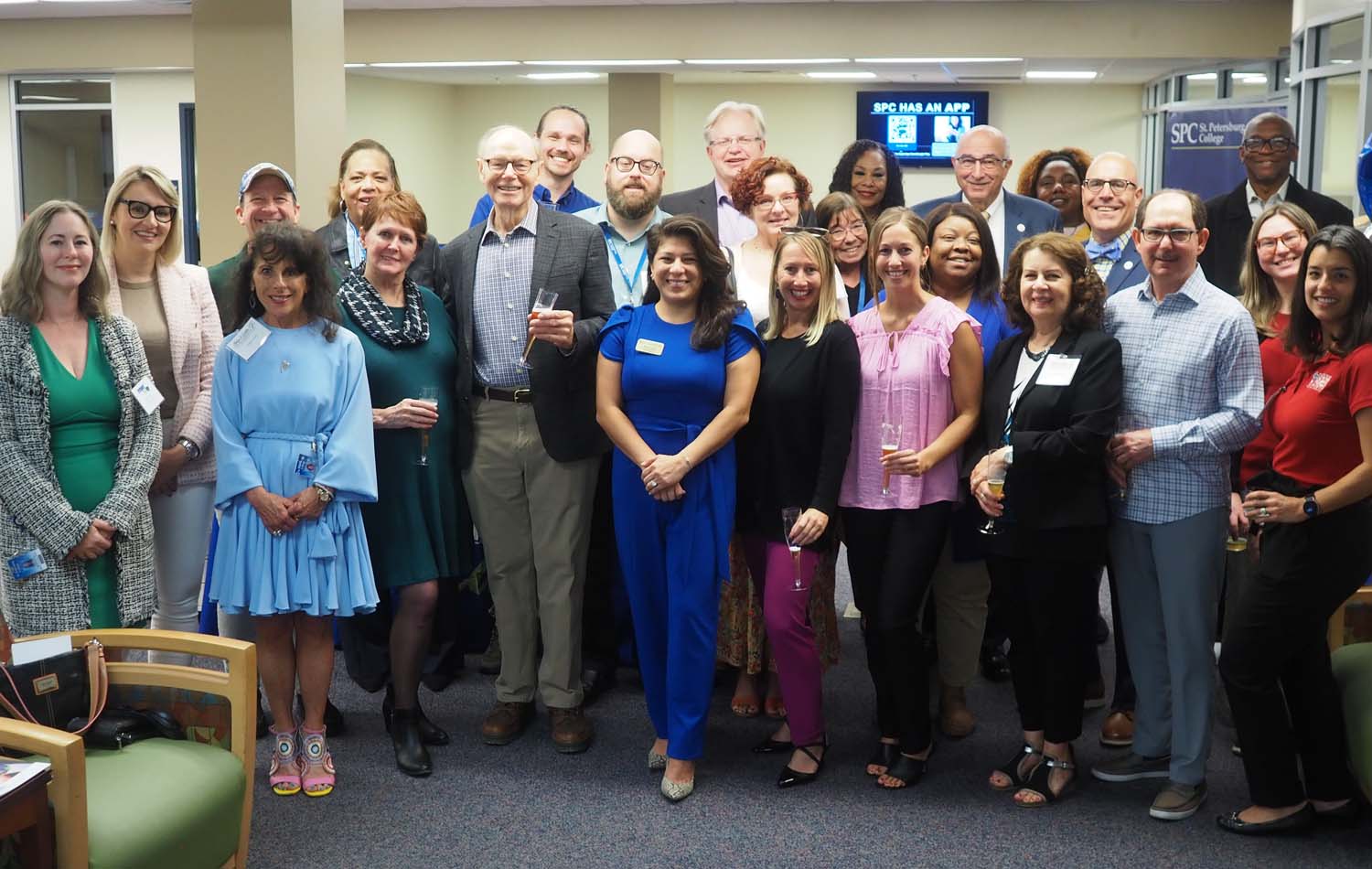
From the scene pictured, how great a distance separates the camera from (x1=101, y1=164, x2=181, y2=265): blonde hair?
3.62 metres

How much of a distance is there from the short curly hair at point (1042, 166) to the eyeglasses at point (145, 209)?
135 inches

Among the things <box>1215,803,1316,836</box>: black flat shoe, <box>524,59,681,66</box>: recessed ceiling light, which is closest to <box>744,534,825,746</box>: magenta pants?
<box>1215,803,1316,836</box>: black flat shoe

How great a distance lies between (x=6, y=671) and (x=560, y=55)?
8.65 m

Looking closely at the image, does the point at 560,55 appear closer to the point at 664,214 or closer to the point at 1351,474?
the point at 664,214

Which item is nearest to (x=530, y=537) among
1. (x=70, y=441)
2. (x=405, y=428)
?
(x=405, y=428)

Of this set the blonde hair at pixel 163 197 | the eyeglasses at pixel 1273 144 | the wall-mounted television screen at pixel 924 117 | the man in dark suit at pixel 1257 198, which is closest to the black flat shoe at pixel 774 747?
the blonde hair at pixel 163 197

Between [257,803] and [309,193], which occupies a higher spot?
[309,193]

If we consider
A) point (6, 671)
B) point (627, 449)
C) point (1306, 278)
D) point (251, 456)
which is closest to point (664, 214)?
point (627, 449)

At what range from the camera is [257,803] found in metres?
3.49

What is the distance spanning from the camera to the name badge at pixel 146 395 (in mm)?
3328

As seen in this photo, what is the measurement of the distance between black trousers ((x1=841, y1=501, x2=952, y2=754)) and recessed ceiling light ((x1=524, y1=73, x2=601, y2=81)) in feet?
32.2

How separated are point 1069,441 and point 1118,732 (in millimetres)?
1171

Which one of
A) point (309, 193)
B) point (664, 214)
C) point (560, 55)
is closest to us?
point (664, 214)

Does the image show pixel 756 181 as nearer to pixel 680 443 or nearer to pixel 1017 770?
pixel 680 443
